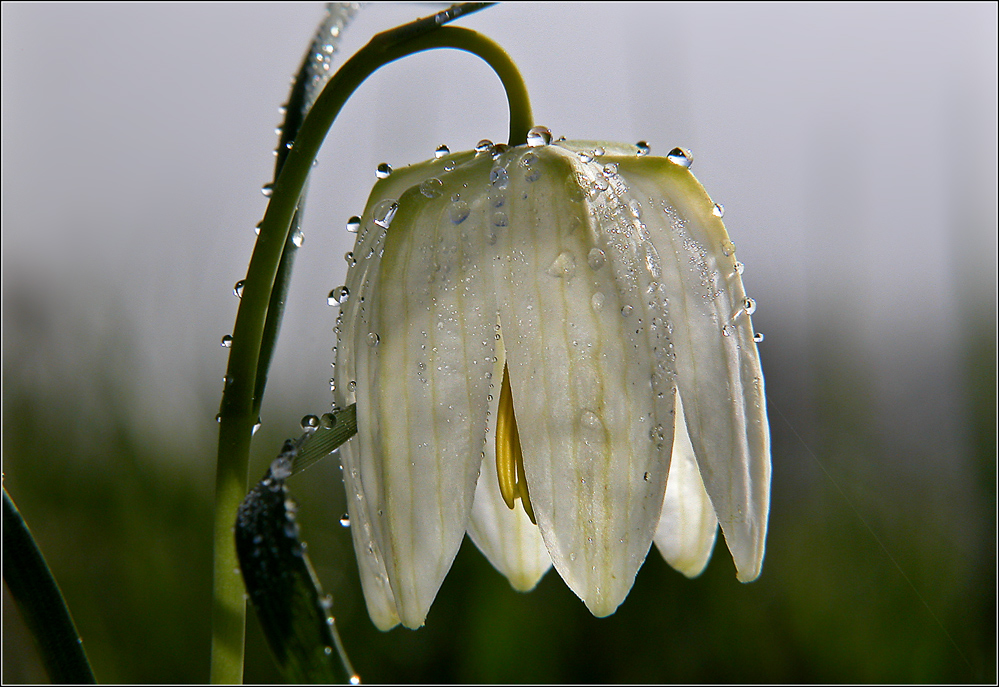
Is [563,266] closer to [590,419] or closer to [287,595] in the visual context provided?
[590,419]

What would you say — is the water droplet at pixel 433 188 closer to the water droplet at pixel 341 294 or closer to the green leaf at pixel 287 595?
the water droplet at pixel 341 294

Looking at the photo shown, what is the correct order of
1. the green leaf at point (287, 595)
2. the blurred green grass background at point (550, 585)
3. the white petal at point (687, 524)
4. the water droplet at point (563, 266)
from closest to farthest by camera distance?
the green leaf at point (287, 595) < the water droplet at point (563, 266) < the white petal at point (687, 524) < the blurred green grass background at point (550, 585)

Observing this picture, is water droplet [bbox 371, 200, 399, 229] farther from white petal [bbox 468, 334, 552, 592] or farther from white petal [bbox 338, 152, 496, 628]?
white petal [bbox 468, 334, 552, 592]

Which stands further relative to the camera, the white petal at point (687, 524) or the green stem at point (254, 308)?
the white petal at point (687, 524)

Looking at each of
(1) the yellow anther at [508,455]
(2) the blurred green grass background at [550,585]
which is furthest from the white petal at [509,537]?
(2) the blurred green grass background at [550,585]

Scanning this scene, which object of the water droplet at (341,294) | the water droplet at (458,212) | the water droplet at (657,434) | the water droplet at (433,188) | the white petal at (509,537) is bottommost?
the white petal at (509,537)

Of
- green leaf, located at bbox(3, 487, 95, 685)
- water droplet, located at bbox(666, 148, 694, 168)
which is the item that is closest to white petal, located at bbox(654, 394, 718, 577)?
→ water droplet, located at bbox(666, 148, 694, 168)
